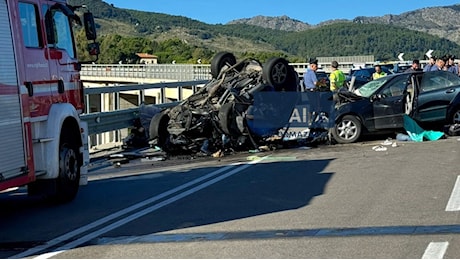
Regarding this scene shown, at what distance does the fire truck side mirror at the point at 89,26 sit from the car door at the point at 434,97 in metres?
8.03

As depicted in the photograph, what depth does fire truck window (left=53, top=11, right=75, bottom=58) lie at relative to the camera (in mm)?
9828

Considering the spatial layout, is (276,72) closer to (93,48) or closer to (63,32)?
(93,48)

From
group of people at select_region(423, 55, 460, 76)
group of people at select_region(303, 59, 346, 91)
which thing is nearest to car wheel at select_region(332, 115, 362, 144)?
group of people at select_region(303, 59, 346, 91)

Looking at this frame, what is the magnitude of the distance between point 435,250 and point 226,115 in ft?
27.4

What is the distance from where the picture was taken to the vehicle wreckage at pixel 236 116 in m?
14.6

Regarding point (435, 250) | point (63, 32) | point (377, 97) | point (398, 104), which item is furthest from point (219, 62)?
point (435, 250)

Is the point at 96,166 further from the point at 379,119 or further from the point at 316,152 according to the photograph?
the point at 379,119

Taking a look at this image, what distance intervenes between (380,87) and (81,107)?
7676 millimetres

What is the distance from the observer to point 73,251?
22.6 ft

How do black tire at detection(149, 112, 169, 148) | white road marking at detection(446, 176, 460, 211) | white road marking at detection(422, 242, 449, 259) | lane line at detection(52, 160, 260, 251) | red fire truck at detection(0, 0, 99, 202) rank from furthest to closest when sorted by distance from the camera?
black tire at detection(149, 112, 169, 148), white road marking at detection(446, 176, 460, 211), red fire truck at detection(0, 0, 99, 202), lane line at detection(52, 160, 260, 251), white road marking at detection(422, 242, 449, 259)

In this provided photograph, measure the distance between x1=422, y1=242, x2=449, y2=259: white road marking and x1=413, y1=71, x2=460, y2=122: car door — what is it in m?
9.34

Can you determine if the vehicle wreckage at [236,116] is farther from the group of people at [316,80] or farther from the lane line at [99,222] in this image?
the lane line at [99,222]

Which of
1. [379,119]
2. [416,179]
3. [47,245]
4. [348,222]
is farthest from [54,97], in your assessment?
[379,119]

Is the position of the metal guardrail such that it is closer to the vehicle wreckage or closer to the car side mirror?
the vehicle wreckage
